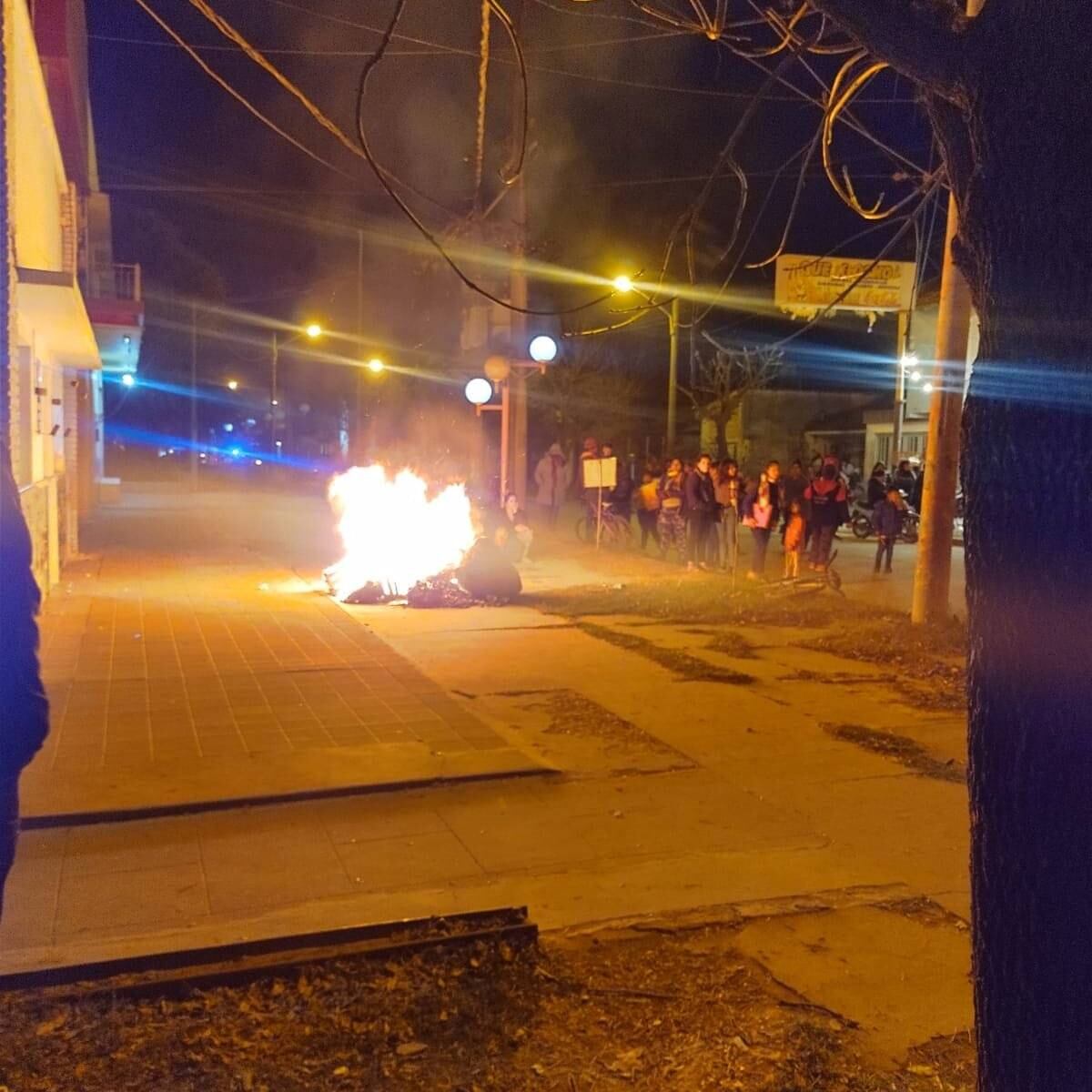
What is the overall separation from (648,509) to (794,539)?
4346mm

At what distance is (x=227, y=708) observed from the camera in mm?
7902

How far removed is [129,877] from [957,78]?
4.60 m

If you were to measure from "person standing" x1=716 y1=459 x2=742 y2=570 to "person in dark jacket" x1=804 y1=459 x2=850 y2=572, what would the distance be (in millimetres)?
1208

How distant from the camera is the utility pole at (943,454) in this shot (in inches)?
421

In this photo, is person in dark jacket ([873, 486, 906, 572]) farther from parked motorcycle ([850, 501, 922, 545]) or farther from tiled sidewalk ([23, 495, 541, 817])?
tiled sidewalk ([23, 495, 541, 817])

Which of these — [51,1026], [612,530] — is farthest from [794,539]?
[51,1026]

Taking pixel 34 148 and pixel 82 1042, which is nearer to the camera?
pixel 82 1042

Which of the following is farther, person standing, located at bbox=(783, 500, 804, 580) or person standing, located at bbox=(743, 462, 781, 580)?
person standing, located at bbox=(743, 462, 781, 580)

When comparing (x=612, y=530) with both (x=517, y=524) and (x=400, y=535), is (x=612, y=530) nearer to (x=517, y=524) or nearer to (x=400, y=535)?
(x=517, y=524)

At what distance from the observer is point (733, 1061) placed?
3512 mm

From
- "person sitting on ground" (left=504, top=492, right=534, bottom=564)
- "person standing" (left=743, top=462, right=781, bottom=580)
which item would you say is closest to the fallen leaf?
"person sitting on ground" (left=504, top=492, right=534, bottom=564)

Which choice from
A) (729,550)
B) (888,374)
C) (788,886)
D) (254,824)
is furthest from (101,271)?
(888,374)

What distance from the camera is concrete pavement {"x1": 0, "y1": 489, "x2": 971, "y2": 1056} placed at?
14.5ft

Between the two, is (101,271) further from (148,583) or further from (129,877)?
(129,877)
